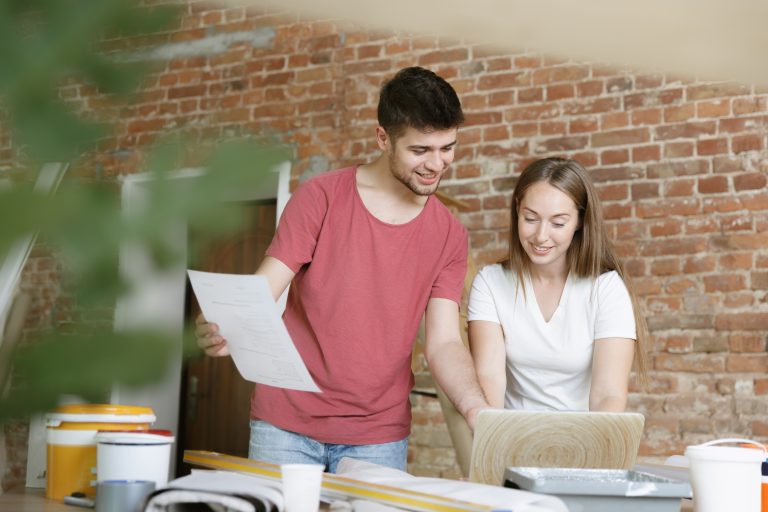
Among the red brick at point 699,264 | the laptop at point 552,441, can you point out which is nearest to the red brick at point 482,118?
the red brick at point 699,264

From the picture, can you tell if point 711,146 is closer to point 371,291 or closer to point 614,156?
point 614,156

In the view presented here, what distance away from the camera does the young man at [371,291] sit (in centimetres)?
199

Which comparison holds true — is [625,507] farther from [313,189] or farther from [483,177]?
[483,177]

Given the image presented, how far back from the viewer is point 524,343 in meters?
2.11

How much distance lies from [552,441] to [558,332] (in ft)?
2.13

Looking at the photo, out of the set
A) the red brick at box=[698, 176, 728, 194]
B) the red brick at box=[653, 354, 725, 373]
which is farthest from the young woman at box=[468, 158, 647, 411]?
the red brick at box=[698, 176, 728, 194]

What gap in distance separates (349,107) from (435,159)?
2.60m

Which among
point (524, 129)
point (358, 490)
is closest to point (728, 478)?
point (358, 490)

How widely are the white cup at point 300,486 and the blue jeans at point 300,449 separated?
86 centimetres

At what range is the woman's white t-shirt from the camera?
82.0 inches

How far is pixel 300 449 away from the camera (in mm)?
2002

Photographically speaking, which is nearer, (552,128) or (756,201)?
(756,201)

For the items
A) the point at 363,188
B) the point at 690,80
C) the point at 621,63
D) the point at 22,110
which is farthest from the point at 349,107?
the point at 22,110

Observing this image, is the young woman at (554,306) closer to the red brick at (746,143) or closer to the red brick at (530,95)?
the red brick at (746,143)
